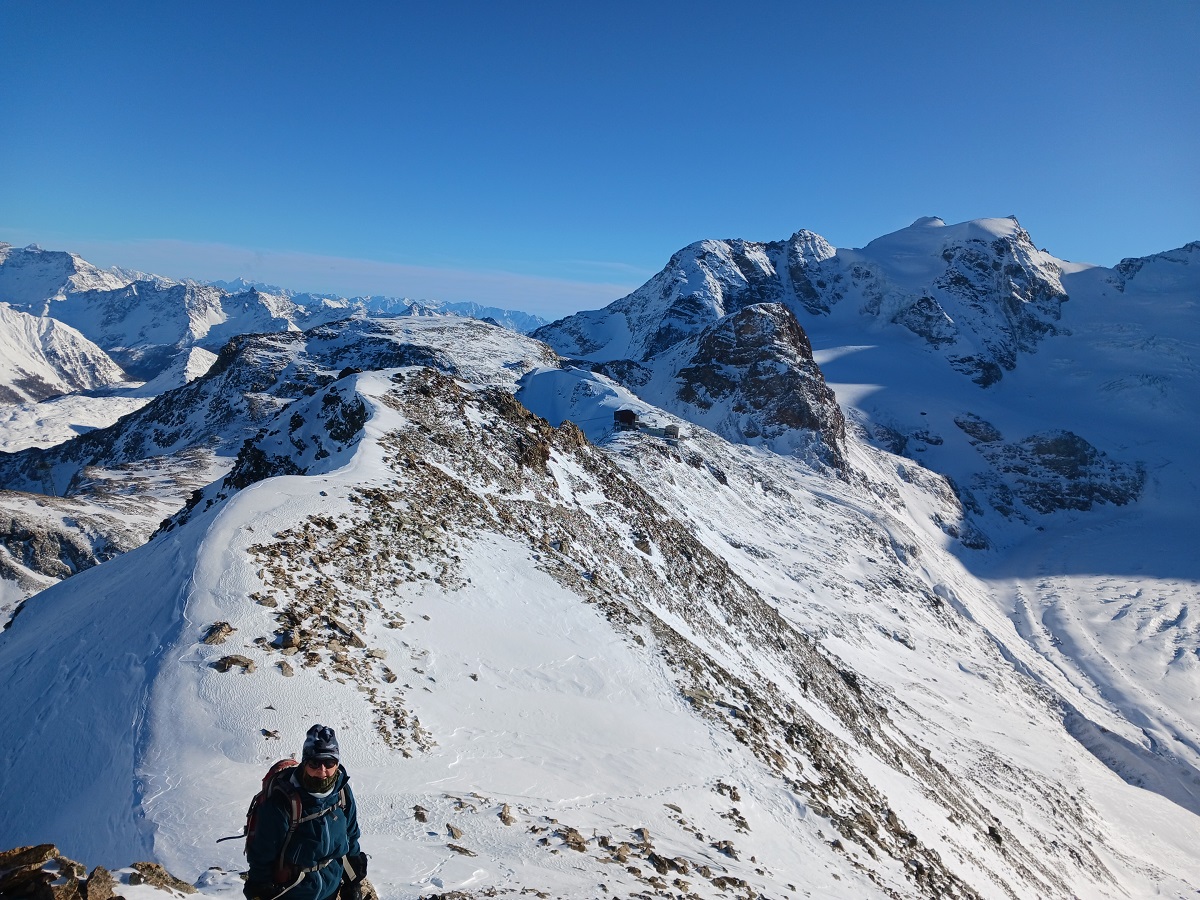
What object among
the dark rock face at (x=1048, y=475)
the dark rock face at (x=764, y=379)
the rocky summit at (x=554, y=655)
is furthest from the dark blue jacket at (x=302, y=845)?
the dark rock face at (x=1048, y=475)

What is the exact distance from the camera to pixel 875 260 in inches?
7244

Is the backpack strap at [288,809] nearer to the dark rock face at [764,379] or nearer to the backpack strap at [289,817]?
the backpack strap at [289,817]

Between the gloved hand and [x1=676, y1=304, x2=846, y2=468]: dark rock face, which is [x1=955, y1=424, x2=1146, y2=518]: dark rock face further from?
the gloved hand

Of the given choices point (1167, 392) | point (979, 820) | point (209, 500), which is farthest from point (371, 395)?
point (1167, 392)

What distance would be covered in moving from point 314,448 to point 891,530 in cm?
6652

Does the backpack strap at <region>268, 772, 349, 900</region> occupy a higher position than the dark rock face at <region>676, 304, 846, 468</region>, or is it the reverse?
the dark rock face at <region>676, 304, 846, 468</region>

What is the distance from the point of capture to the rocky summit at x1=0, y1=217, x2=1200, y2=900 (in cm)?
854

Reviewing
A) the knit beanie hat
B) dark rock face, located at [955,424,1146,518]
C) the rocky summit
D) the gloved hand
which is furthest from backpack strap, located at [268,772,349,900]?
dark rock face, located at [955,424,1146,518]

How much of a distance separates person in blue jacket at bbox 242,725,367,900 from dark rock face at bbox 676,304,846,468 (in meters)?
84.1

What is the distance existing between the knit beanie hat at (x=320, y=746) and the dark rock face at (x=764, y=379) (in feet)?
276

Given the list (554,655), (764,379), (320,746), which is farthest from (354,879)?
(764,379)

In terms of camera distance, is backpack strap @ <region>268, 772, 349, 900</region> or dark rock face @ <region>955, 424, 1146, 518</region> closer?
backpack strap @ <region>268, 772, 349, 900</region>

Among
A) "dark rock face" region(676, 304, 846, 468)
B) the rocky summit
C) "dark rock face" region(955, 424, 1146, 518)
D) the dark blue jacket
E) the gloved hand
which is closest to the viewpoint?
the dark blue jacket

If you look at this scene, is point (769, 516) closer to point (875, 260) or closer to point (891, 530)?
point (891, 530)
